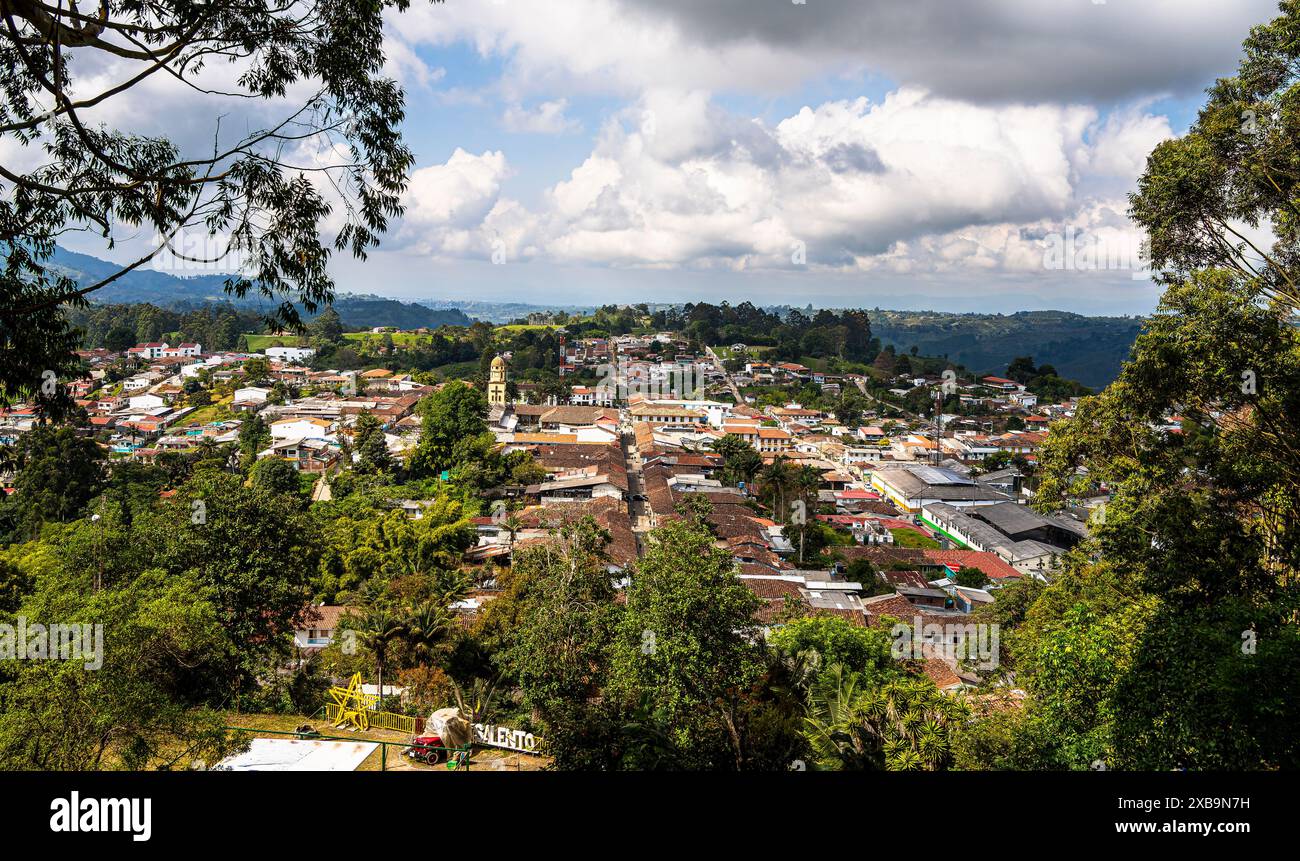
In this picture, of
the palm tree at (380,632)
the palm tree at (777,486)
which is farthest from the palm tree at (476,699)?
the palm tree at (777,486)

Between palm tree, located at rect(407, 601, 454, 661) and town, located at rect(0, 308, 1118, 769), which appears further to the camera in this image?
town, located at rect(0, 308, 1118, 769)

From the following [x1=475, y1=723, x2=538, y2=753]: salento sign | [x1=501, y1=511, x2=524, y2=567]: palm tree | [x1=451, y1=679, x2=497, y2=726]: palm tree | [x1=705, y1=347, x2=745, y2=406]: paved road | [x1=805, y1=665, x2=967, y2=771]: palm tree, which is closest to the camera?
[x1=805, y1=665, x2=967, y2=771]: palm tree

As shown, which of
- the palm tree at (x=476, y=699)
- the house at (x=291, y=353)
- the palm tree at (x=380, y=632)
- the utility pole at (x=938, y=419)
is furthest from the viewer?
the house at (x=291, y=353)

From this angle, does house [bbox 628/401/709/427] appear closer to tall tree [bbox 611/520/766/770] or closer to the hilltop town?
the hilltop town

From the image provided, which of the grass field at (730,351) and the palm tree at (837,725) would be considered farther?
the grass field at (730,351)

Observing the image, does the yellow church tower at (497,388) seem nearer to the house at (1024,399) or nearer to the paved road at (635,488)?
the paved road at (635,488)

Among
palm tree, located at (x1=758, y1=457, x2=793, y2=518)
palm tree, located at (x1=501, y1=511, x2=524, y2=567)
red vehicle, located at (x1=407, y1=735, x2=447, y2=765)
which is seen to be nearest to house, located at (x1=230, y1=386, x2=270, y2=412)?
palm tree, located at (x1=501, y1=511, x2=524, y2=567)

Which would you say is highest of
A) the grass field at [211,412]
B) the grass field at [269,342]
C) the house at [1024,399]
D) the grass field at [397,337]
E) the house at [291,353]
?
the grass field at [397,337]

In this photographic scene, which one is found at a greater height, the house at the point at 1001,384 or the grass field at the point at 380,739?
the house at the point at 1001,384

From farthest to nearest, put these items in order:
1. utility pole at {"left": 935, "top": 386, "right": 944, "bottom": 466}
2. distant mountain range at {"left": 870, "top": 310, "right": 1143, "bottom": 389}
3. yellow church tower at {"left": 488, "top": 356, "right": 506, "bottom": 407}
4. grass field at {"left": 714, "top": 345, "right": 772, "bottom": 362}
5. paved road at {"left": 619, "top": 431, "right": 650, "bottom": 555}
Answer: distant mountain range at {"left": 870, "top": 310, "right": 1143, "bottom": 389}
grass field at {"left": 714, "top": 345, "right": 772, "bottom": 362}
yellow church tower at {"left": 488, "top": 356, "right": 506, "bottom": 407}
utility pole at {"left": 935, "top": 386, "right": 944, "bottom": 466}
paved road at {"left": 619, "top": 431, "right": 650, "bottom": 555}
